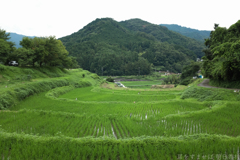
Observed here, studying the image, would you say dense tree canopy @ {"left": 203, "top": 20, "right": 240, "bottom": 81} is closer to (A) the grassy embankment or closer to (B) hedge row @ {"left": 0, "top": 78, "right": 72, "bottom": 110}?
(A) the grassy embankment

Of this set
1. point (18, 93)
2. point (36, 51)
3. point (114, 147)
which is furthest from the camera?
point (36, 51)

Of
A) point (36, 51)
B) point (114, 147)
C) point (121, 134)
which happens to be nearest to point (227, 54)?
point (121, 134)

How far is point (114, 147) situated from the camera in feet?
15.7

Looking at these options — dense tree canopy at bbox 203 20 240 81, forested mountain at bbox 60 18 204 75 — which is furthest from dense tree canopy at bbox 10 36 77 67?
forested mountain at bbox 60 18 204 75

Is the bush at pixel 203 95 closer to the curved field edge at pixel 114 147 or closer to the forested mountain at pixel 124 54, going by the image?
the curved field edge at pixel 114 147

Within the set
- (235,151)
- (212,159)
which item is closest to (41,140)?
(212,159)

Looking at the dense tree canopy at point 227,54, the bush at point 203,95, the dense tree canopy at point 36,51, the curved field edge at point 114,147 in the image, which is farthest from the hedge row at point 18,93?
the dense tree canopy at point 227,54

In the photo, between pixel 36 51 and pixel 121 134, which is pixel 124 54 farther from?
pixel 121 134

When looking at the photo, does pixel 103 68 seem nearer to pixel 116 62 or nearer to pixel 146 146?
pixel 116 62

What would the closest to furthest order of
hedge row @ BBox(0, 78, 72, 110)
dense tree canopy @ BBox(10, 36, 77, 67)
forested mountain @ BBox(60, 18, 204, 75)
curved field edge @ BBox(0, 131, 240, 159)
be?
curved field edge @ BBox(0, 131, 240, 159), hedge row @ BBox(0, 78, 72, 110), dense tree canopy @ BBox(10, 36, 77, 67), forested mountain @ BBox(60, 18, 204, 75)

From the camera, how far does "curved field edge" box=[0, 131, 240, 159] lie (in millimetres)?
4438

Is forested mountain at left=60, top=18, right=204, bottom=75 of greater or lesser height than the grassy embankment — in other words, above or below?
above

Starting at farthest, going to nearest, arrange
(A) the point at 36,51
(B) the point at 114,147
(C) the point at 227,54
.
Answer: (A) the point at 36,51 < (C) the point at 227,54 < (B) the point at 114,147

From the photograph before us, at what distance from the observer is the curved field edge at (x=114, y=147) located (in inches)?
175
